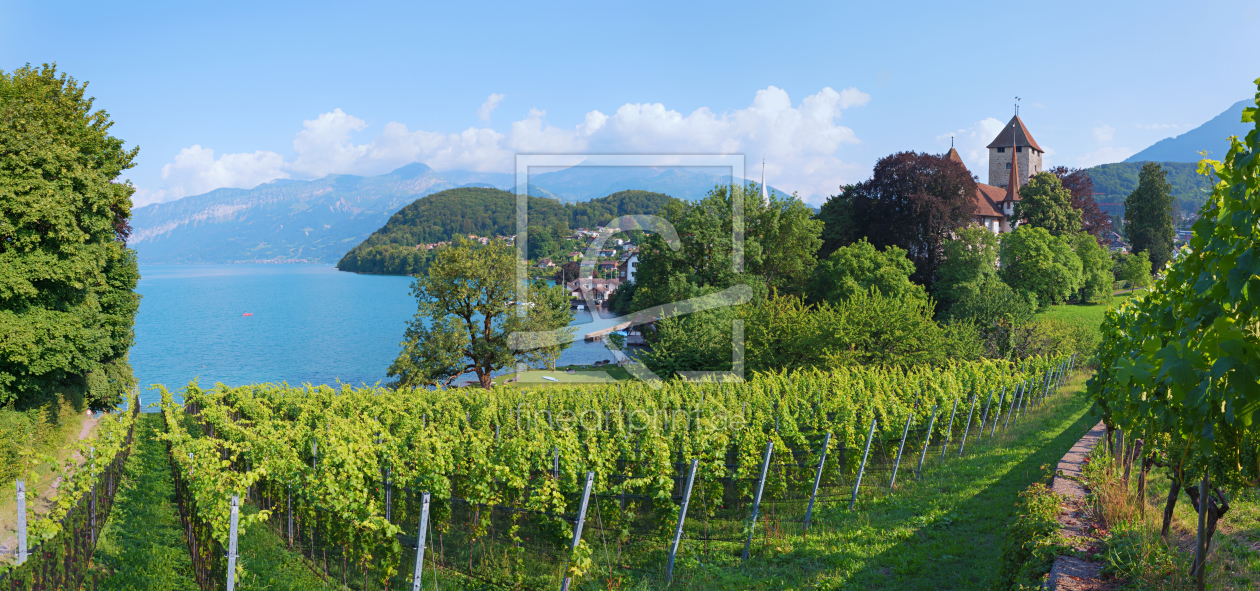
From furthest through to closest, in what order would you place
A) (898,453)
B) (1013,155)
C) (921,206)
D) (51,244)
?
(1013,155), (921,206), (51,244), (898,453)

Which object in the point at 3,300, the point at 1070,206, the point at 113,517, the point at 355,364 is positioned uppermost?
the point at 1070,206

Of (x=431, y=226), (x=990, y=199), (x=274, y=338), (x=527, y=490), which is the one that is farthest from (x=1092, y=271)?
(x=431, y=226)

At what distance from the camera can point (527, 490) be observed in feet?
34.8

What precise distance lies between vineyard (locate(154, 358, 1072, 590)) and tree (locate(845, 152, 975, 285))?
1116 inches

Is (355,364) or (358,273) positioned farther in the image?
(358,273)

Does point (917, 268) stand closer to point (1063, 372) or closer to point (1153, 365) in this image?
point (1063, 372)

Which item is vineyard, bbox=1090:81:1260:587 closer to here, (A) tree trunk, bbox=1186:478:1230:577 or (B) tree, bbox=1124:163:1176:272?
(A) tree trunk, bbox=1186:478:1230:577

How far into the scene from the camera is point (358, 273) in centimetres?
18188

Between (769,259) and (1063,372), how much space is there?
16935 millimetres

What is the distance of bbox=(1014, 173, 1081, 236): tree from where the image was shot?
162 feet

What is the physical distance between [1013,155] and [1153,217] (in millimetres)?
14226

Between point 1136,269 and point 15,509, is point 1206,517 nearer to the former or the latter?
point 15,509

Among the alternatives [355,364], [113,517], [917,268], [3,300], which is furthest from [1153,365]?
[355,364]

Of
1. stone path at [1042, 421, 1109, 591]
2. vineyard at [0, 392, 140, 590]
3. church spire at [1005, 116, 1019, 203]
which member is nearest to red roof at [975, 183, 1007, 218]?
church spire at [1005, 116, 1019, 203]
